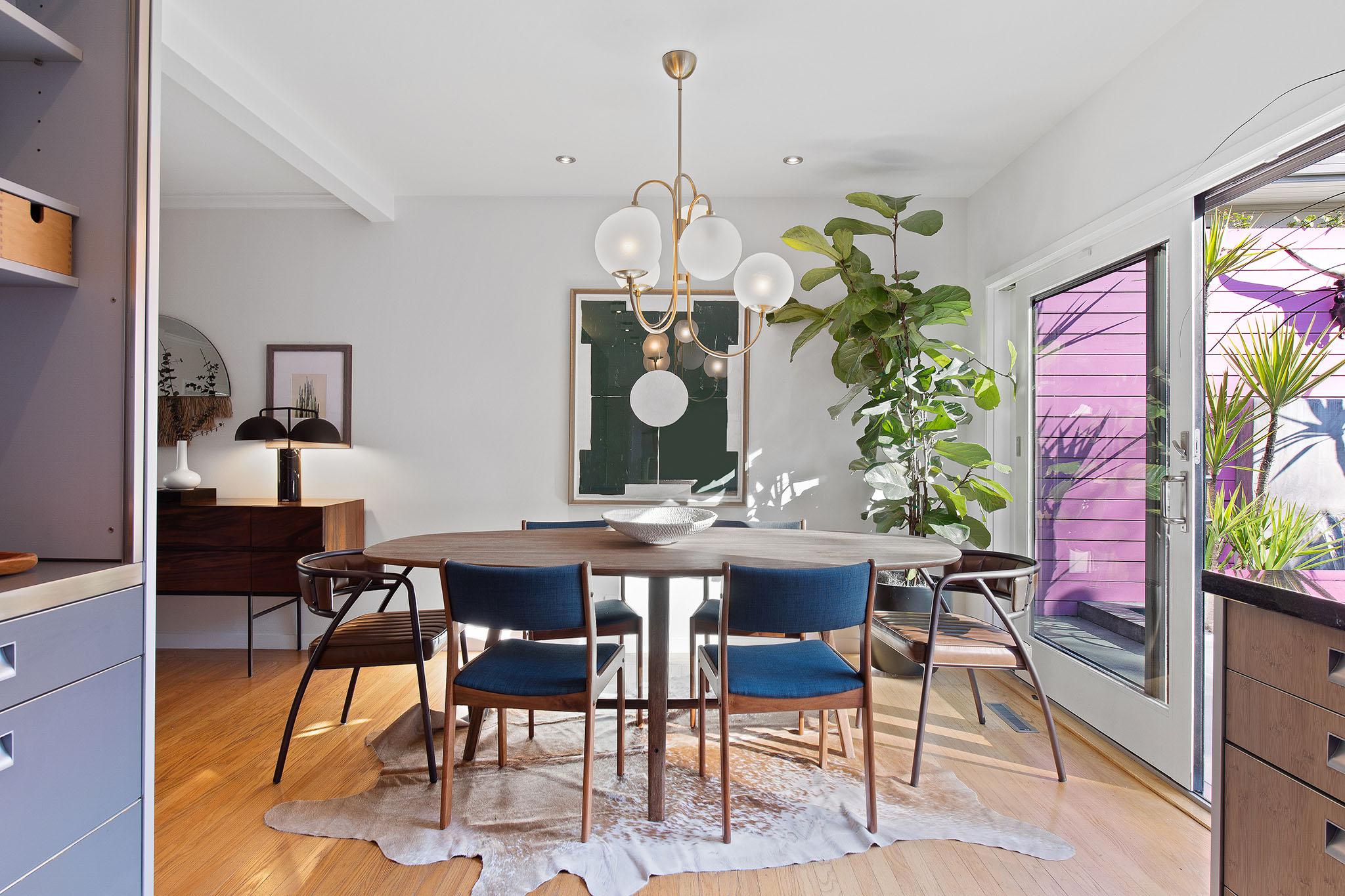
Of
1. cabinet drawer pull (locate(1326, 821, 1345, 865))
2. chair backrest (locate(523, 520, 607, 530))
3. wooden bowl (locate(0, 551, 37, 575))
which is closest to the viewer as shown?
cabinet drawer pull (locate(1326, 821, 1345, 865))

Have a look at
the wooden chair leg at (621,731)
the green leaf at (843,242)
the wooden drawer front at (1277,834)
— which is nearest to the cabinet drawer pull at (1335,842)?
the wooden drawer front at (1277,834)

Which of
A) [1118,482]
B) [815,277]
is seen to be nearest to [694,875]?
[1118,482]

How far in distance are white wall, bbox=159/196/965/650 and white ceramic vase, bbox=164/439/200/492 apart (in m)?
0.32

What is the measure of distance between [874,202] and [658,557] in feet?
7.67

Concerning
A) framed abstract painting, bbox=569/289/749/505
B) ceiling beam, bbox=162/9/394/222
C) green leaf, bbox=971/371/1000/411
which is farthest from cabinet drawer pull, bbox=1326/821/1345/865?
ceiling beam, bbox=162/9/394/222

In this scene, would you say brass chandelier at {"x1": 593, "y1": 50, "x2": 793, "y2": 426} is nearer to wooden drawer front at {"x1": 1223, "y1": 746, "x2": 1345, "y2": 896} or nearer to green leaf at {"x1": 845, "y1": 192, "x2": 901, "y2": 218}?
green leaf at {"x1": 845, "y1": 192, "x2": 901, "y2": 218}

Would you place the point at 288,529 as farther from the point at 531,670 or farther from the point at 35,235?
the point at 35,235

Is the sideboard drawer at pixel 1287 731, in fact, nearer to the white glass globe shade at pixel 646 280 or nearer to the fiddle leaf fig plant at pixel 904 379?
the white glass globe shade at pixel 646 280

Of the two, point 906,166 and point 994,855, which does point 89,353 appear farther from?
point 906,166

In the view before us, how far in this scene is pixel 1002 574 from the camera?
2.42 meters

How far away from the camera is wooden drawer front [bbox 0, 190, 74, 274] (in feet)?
4.17

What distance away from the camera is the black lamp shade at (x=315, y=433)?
3.89 m

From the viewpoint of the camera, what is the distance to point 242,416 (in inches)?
167

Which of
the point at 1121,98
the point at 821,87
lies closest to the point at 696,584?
the point at 821,87
